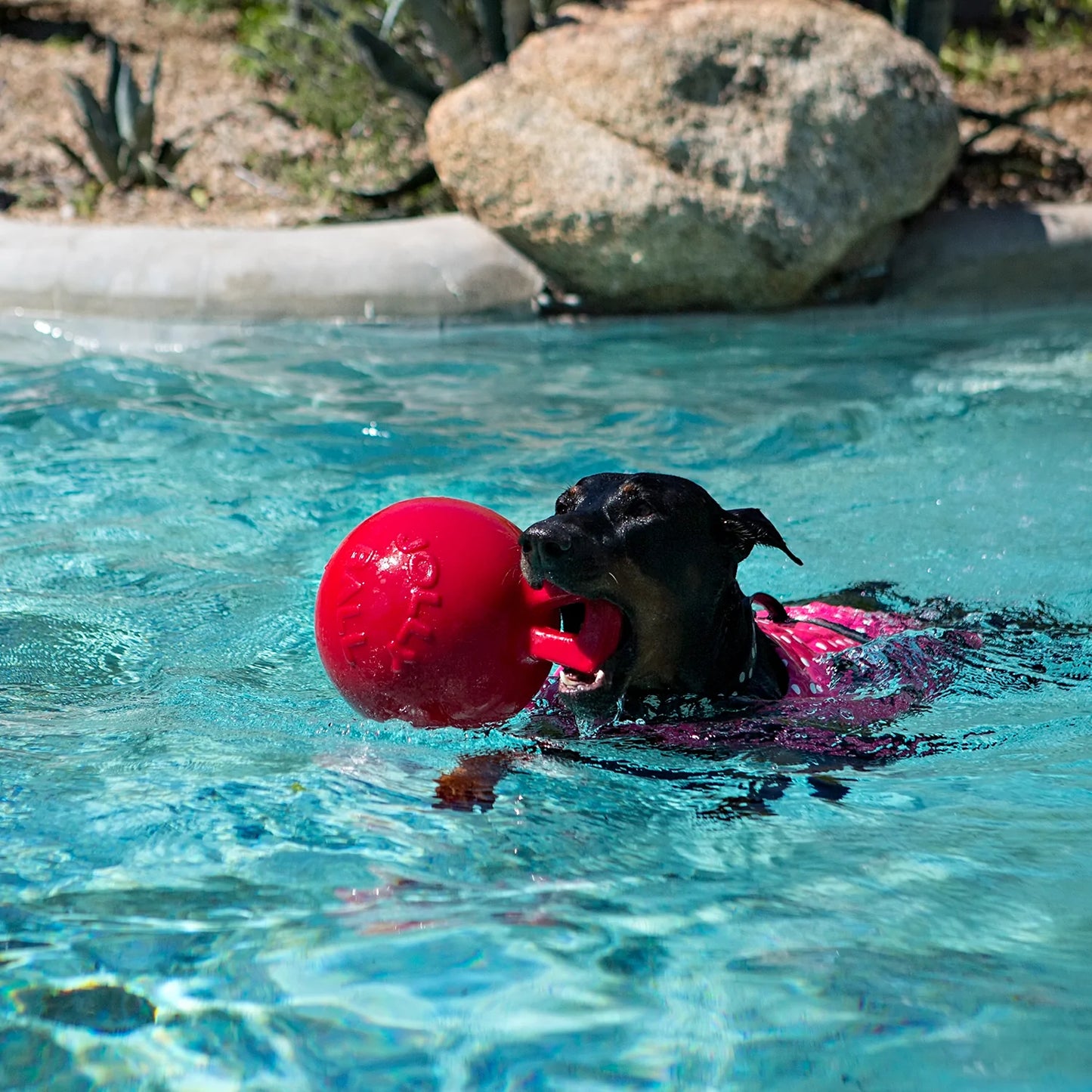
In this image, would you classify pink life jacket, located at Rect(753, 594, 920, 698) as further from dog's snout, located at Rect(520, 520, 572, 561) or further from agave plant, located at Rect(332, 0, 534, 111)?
agave plant, located at Rect(332, 0, 534, 111)

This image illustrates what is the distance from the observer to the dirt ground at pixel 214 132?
10.5 m

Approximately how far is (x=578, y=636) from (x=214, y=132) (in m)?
10.1

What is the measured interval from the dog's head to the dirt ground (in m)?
7.15

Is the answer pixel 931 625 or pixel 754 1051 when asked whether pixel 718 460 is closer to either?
pixel 931 625

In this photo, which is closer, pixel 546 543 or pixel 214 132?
pixel 546 543

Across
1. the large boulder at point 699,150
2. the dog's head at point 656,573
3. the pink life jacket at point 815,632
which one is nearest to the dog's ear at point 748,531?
the dog's head at point 656,573

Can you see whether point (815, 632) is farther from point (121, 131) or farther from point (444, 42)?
point (121, 131)

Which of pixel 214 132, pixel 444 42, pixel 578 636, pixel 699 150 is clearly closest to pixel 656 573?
pixel 578 636

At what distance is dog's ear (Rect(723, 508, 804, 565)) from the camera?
341 centimetres

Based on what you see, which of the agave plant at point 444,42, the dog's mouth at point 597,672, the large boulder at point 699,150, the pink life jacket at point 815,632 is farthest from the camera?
the agave plant at point 444,42

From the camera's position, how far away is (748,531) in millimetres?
3424

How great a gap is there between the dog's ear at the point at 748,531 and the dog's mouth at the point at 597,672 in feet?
1.18

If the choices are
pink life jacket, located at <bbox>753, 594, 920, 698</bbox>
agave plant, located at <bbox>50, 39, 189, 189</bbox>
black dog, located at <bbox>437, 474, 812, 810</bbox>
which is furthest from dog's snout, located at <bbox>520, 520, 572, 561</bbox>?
agave plant, located at <bbox>50, 39, 189, 189</bbox>

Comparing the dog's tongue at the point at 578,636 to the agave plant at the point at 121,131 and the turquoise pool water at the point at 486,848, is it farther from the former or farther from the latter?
the agave plant at the point at 121,131
